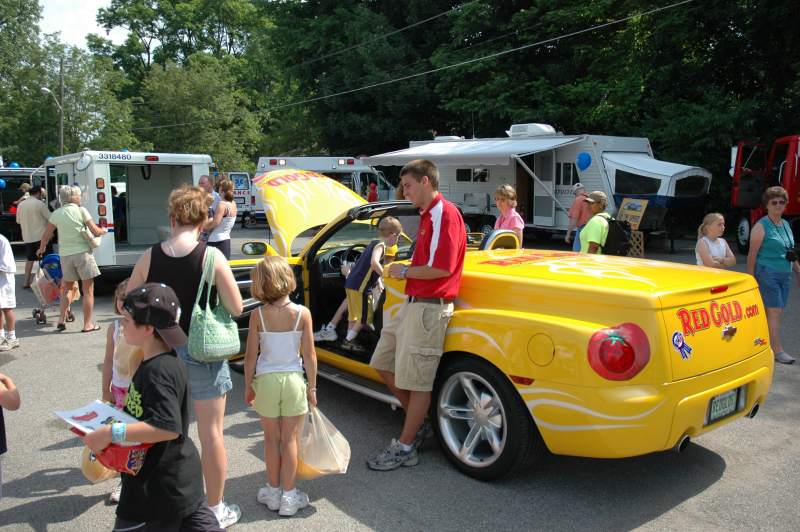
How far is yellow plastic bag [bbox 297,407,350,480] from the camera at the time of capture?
3.58 metres

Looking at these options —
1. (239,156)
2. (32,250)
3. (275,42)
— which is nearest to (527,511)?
(32,250)

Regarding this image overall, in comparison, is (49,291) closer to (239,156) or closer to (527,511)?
(527,511)

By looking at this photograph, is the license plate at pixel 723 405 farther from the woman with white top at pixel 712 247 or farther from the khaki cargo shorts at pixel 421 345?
the woman with white top at pixel 712 247

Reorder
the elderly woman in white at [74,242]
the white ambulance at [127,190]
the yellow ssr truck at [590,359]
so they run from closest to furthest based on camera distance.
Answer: the yellow ssr truck at [590,359] → the elderly woman in white at [74,242] → the white ambulance at [127,190]

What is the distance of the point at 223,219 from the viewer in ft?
26.5

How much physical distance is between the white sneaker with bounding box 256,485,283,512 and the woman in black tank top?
0.30 meters

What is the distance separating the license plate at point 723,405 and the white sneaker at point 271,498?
2.30 metres

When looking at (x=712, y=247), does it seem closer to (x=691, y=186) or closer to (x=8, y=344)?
(x=8, y=344)

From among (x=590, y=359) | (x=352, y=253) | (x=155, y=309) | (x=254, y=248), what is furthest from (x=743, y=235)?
(x=155, y=309)

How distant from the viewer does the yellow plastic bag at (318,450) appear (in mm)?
3584

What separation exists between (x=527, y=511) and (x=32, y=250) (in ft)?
33.5

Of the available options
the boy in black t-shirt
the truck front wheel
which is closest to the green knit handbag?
the boy in black t-shirt

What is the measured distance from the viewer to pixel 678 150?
17.9 meters

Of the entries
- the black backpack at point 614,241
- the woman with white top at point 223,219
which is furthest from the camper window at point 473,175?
the black backpack at point 614,241
